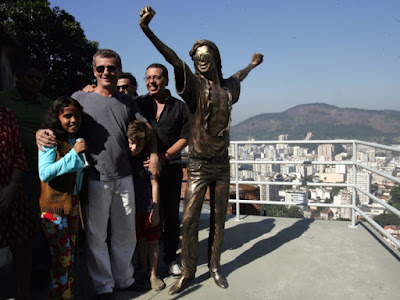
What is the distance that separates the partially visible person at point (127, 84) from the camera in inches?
140

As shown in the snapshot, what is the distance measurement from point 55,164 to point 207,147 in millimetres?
1136

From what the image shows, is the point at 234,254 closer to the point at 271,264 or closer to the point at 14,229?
the point at 271,264

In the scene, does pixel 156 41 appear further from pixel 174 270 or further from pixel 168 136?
pixel 174 270

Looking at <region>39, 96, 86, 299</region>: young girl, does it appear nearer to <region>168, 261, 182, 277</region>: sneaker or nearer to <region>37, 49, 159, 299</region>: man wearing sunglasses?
<region>37, 49, 159, 299</region>: man wearing sunglasses

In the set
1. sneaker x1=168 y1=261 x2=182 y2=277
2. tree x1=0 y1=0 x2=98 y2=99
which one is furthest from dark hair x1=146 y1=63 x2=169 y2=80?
tree x1=0 y1=0 x2=98 y2=99

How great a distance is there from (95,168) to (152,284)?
1.10 metres

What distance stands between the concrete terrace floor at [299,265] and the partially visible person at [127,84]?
6.15 ft

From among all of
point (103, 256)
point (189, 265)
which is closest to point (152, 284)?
point (189, 265)

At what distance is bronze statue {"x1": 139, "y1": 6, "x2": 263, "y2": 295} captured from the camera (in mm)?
2615

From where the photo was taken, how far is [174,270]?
9.97 feet

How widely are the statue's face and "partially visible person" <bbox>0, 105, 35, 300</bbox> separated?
139 centimetres

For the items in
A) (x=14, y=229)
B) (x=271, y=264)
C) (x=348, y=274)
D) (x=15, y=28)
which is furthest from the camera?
(x=15, y=28)

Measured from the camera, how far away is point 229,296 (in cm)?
262

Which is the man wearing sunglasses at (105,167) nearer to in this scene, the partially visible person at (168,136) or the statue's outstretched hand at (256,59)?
the partially visible person at (168,136)
